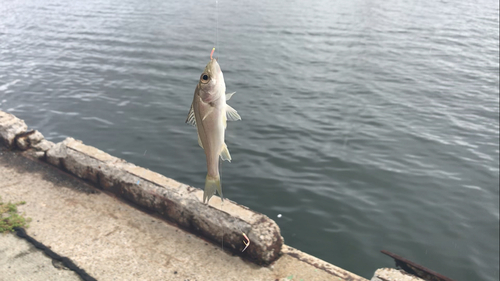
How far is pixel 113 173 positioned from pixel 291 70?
1338cm

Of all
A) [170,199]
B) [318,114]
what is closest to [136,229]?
[170,199]

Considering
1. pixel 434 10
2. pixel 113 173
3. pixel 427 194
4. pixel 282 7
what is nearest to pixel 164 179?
pixel 113 173

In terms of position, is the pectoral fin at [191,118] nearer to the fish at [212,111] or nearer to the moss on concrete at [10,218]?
the fish at [212,111]

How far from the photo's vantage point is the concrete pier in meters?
4.83

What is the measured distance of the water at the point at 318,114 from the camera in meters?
8.20

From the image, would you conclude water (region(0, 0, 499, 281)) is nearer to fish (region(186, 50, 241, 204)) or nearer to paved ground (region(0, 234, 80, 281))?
paved ground (region(0, 234, 80, 281))

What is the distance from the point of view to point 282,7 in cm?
3369

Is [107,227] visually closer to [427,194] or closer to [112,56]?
[427,194]

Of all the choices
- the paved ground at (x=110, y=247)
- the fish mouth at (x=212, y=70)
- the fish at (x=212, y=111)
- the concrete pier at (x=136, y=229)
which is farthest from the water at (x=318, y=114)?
the fish mouth at (x=212, y=70)

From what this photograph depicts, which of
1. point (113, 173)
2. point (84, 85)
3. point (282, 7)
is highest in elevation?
point (282, 7)

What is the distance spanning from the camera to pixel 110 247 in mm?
5129

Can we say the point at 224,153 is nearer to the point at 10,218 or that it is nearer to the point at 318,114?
the point at 10,218

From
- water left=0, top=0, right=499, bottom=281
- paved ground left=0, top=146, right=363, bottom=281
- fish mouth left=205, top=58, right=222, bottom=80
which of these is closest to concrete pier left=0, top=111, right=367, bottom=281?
paved ground left=0, top=146, right=363, bottom=281

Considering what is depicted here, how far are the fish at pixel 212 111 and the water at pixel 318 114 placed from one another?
15.5 ft
